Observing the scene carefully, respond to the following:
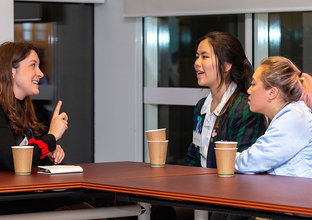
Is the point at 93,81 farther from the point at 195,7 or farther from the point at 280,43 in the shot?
Result: the point at 280,43

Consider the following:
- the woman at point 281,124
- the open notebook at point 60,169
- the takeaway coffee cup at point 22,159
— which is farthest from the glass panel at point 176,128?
the takeaway coffee cup at point 22,159

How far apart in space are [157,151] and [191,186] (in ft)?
2.14

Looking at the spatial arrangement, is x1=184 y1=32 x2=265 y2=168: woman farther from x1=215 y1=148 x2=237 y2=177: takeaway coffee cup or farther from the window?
the window

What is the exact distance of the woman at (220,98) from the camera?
10.5ft

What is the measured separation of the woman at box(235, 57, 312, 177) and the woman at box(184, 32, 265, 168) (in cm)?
37

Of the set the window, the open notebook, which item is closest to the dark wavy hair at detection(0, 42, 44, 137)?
the open notebook

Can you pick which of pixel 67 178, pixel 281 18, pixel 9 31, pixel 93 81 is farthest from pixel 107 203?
pixel 93 81

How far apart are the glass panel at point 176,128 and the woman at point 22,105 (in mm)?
2011

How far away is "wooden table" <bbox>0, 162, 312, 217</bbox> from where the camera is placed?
195cm

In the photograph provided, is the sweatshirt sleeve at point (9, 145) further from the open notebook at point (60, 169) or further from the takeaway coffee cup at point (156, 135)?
the takeaway coffee cup at point (156, 135)

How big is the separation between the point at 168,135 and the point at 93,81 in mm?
871

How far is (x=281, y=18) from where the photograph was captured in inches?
175

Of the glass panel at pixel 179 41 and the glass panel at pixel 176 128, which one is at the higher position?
the glass panel at pixel 179 41

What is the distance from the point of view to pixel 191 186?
2.25 m
